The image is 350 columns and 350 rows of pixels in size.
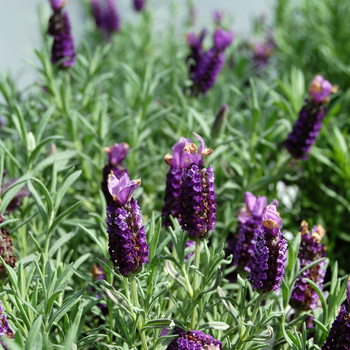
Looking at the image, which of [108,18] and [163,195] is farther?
[108,18]

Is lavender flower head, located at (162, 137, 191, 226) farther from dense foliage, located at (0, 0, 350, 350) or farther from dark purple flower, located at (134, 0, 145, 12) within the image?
dark purple flower, located at (134, 0, 145, 12)

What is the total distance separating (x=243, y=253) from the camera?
→ 1124mm

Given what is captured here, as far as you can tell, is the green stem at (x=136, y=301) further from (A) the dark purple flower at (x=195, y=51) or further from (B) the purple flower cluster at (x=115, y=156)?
(A) the dark purple flower at (x=195, y=51)

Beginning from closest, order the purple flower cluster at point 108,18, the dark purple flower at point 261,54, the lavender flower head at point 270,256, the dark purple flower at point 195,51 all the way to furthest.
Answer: the lavender flower head at point 270,256
the dark purple flower at point 195,51
the purple flower cluster at point 108,18
the dark purple flower at point 261,54

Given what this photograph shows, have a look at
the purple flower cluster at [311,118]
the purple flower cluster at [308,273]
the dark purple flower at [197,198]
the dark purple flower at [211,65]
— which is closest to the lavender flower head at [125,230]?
the dark purple flower at [197,198]

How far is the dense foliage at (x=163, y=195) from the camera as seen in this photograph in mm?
936

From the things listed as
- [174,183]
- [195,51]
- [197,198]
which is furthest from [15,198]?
[195,51]

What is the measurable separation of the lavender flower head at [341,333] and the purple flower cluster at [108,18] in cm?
255

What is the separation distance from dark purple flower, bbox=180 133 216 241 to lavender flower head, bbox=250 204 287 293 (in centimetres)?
13

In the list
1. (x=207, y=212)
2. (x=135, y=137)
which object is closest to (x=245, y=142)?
(x=135, y=137)

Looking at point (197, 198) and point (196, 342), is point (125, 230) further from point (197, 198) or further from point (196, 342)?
point (196, 342)

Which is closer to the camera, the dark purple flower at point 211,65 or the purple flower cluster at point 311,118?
the purple flower cluster at point 311,118

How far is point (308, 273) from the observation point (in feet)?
3.50

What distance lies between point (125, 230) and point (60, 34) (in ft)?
4.14
